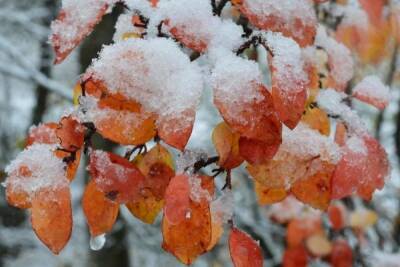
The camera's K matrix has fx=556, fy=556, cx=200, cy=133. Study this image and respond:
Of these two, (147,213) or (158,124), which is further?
(147,213)

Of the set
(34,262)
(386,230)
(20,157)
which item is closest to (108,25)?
(20,157)

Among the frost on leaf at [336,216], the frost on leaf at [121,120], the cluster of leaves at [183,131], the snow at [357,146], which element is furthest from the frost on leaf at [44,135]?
the frost on leaf at [336,216]

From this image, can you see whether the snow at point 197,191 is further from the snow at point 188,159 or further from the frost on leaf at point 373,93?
the frost on leaf at point 373,93

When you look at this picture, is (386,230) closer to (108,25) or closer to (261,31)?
(108,25)

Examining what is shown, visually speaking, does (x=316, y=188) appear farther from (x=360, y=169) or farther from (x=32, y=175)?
(x=32, y=175)

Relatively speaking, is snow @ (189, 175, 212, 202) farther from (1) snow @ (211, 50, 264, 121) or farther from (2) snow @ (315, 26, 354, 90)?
(2) snow @ (315, 26, 354, 90)

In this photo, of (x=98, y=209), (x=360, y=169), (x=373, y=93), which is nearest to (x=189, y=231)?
(x=98, y=209)
